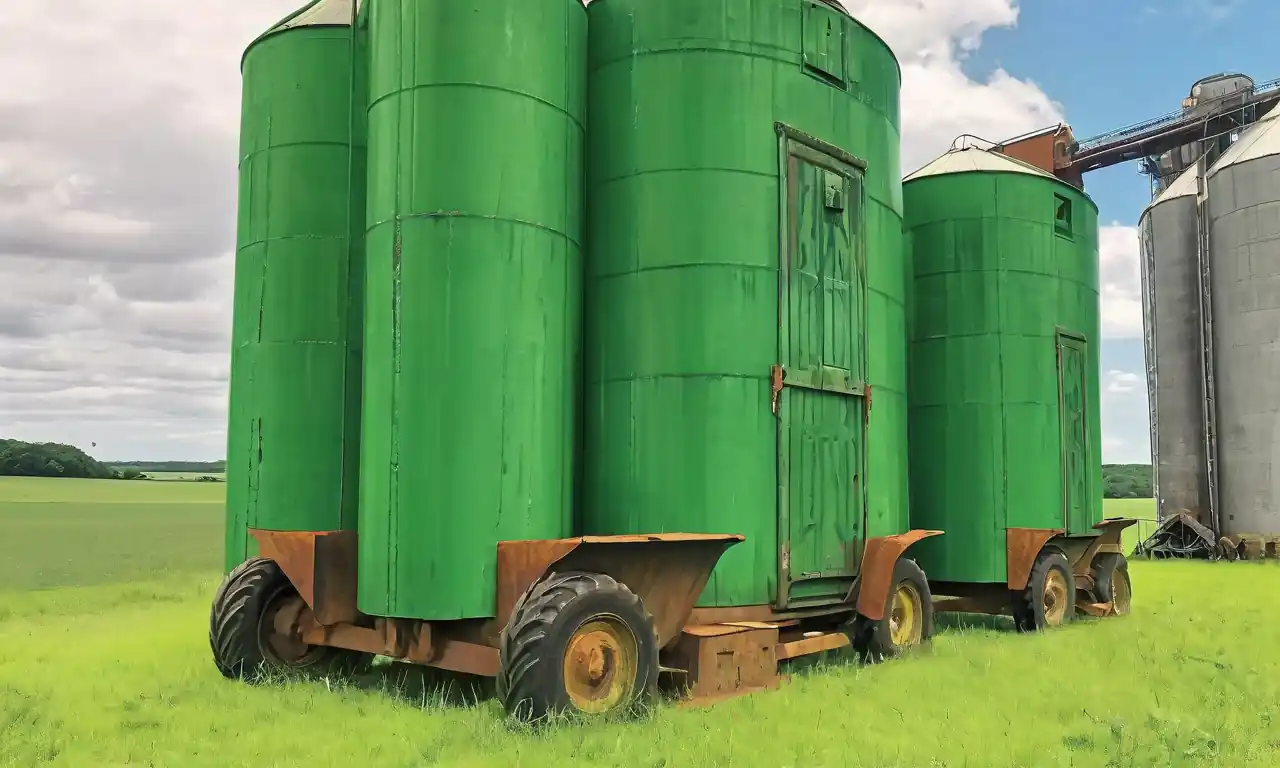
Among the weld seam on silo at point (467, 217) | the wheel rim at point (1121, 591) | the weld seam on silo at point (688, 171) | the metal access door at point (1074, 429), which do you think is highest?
the weld seam on silo at point (688, 171)

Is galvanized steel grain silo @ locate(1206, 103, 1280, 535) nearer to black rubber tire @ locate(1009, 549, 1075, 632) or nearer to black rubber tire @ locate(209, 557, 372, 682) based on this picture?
black rubber tire @ locate(1009, 549, 1075, 632)

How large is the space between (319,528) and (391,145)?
4755mm

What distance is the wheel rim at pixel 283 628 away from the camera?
37.4 feet

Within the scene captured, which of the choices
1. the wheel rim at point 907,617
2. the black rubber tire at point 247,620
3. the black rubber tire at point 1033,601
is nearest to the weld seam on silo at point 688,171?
the black rubber tire at point 247,620

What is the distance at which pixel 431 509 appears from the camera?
32.3 ft

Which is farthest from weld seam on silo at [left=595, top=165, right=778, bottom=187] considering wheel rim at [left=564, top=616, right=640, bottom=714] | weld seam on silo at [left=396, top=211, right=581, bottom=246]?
wheel rim at [left=564, top=616, right=640, bottom=714]

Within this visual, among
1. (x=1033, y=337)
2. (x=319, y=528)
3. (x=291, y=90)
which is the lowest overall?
(x=319, y=528)

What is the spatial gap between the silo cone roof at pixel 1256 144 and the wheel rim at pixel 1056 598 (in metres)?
22.3

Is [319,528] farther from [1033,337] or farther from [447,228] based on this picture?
[1033,337]

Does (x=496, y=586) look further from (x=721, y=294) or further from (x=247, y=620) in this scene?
(x=721, y=294)

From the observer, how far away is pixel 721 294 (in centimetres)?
1177

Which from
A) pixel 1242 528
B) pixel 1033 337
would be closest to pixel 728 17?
pixel 1033 337

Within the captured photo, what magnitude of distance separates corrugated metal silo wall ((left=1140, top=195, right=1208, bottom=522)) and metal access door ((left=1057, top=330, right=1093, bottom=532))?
2065 cm

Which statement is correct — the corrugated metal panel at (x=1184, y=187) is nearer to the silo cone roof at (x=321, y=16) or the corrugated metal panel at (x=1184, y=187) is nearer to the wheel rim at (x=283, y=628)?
the silo cone roof at (x=321, y=16)
